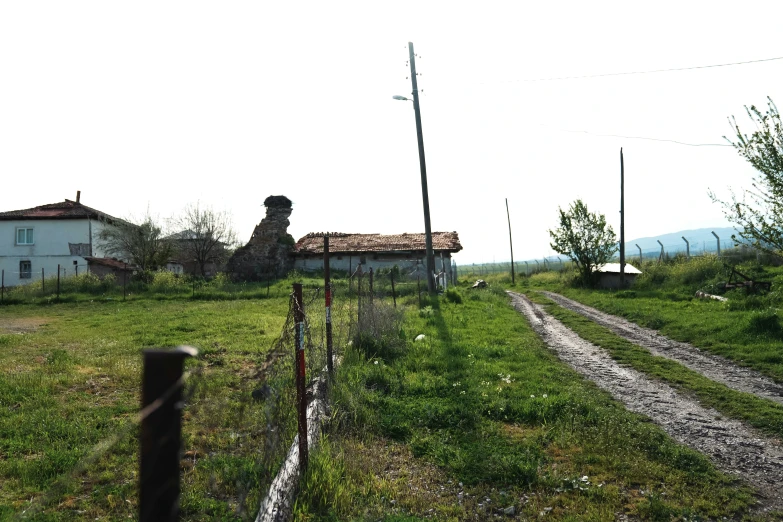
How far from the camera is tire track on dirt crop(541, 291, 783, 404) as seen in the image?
803 cm

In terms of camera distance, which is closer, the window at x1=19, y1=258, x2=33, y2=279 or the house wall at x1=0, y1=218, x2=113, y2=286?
the house wall at x1=0, y1=218, x2=113, y2=286

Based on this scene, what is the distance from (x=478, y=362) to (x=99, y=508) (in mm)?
6503

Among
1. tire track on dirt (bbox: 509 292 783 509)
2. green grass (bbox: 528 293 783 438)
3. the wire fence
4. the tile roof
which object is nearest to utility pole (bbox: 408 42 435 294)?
green grass (bbox: 528 293 783 438)

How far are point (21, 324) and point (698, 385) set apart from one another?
59.5 feet

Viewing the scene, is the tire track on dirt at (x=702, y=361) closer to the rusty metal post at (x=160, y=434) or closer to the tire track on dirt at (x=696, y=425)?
the tire track on dirt at (x=696, y=425)

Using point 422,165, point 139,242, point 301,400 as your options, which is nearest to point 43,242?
point 139,242

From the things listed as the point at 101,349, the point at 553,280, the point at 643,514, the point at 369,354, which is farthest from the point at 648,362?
the point at 553,280

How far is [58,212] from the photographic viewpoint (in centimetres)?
3850

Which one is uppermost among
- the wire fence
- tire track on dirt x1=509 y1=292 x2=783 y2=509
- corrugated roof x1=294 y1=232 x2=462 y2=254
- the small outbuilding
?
corrugated roof x1=294 y1=232 x2=462 y2=254

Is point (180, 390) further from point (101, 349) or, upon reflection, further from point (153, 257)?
point (153, 257)

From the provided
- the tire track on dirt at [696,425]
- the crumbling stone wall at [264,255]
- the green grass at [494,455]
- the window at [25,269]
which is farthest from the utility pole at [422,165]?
the window at [25,269]

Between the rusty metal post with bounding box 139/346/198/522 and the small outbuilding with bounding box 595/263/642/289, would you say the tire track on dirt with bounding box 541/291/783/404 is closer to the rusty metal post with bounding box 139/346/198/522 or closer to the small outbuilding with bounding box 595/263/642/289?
the rusty metal post with bounding box 139/346/198/522

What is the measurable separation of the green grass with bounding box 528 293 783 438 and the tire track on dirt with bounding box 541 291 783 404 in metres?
0.23

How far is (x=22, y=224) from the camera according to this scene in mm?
38094
